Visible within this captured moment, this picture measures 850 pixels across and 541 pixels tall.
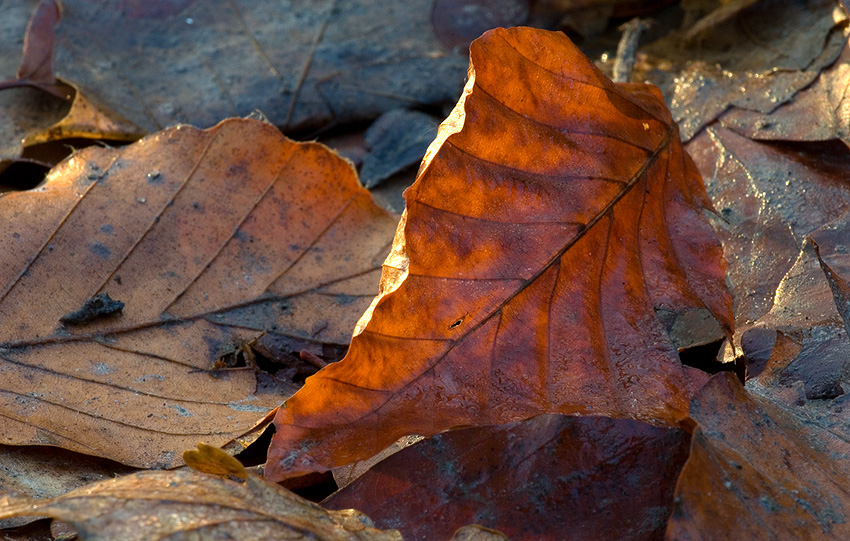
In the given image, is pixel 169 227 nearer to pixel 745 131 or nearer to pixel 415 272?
pixel 415 272

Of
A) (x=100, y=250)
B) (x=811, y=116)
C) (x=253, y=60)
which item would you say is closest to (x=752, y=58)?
(x=811, y=116)

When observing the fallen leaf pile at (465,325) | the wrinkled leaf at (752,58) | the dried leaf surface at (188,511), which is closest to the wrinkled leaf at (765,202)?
the fallen leaf pile at (465,325)

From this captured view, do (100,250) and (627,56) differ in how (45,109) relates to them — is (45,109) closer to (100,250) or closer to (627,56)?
(100,250)

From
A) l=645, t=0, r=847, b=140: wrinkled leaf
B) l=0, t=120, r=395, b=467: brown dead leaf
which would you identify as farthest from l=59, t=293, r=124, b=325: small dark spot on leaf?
l=645, t=0, r=847, b=140: wrinkled leaf

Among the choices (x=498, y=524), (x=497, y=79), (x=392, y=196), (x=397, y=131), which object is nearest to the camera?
(x=498, y=524)

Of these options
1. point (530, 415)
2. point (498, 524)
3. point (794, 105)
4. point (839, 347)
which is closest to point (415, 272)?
point (530, 415)

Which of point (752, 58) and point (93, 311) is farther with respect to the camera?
point (752, 58)

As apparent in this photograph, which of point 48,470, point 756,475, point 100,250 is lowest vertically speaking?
point 48,470
